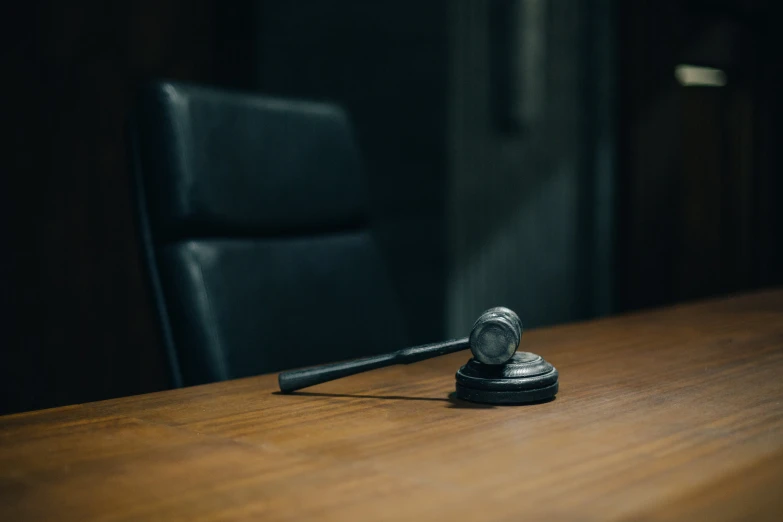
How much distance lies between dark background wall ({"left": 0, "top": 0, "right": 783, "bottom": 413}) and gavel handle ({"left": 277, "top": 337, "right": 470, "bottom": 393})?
5.08ft

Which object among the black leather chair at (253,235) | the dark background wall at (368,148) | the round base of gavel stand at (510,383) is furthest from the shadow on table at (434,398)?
the dark background wall at (368,148)

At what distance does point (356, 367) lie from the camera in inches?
29.2

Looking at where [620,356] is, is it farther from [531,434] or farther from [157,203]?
[157,203]

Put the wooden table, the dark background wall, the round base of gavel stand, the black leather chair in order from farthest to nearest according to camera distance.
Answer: the dark background wall, the black leather chair, the round base of gavel stand, the wooden table

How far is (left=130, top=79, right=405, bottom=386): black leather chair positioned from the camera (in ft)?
3.54

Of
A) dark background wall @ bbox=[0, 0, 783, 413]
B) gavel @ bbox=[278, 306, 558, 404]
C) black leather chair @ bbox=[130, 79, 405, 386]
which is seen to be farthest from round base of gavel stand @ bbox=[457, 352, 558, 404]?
dark background wall @ bbox=[0, 0, 783, 413]

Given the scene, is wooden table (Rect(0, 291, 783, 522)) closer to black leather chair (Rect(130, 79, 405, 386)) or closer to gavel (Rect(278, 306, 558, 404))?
gavel (Rect(278, 306, 558, 404))

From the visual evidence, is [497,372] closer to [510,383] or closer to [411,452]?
[510,383]

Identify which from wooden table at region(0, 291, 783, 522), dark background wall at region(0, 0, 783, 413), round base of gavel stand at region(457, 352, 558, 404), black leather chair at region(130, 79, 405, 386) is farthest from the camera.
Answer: dark background wall at region(0, 0, 783, 413)

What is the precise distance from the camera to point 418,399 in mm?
701

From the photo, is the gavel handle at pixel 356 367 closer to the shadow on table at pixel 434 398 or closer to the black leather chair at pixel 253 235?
the shadow on table at pixel 434 398

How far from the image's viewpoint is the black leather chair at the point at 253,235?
108 cm

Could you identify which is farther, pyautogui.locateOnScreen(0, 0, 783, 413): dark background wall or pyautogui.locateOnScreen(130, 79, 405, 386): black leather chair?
pyautogui.locateOnScreen(0, 0, 783, 413): dark background wall

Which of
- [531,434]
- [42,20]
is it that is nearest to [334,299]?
[531,434]
